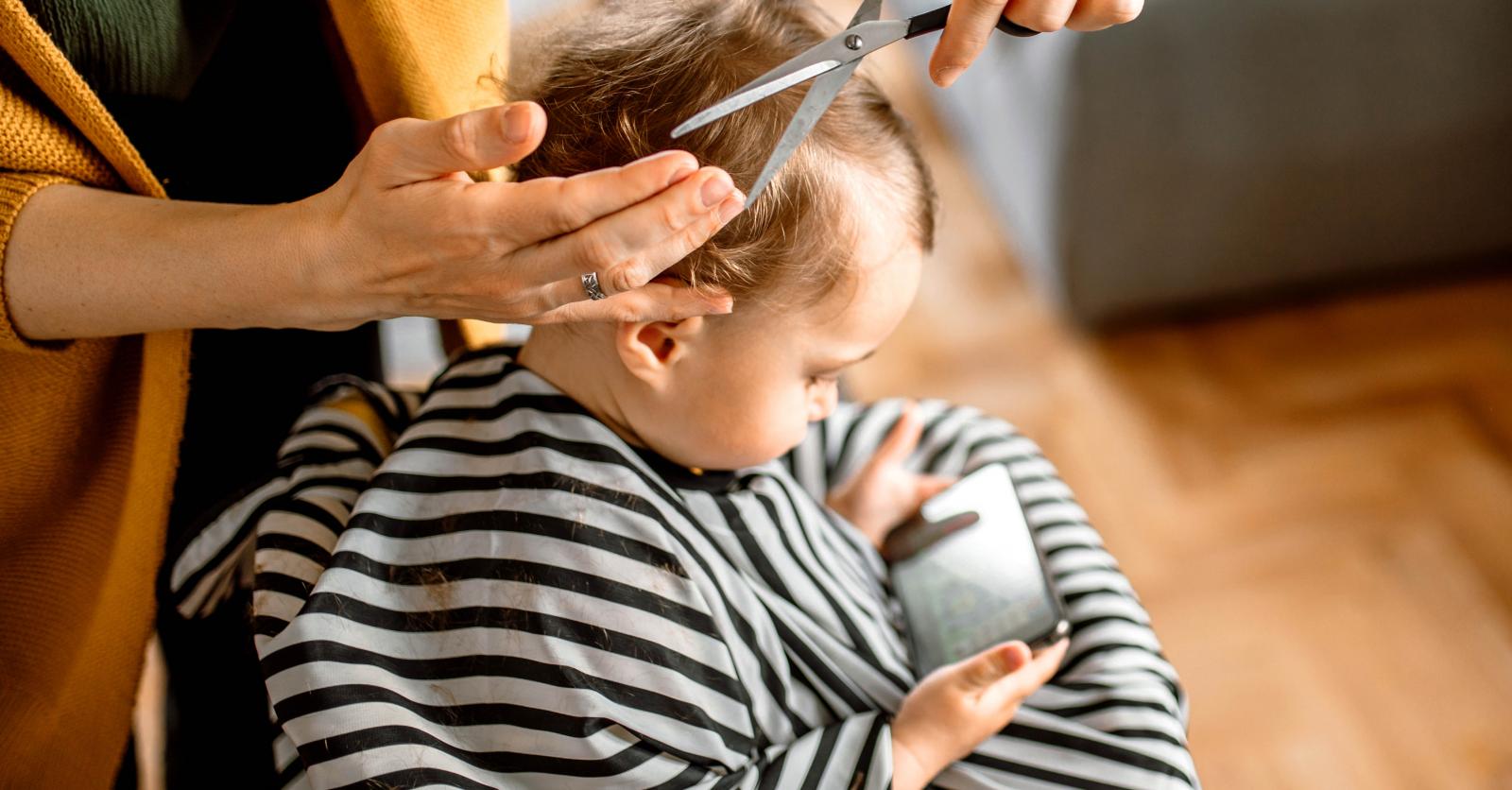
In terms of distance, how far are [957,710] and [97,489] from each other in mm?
610

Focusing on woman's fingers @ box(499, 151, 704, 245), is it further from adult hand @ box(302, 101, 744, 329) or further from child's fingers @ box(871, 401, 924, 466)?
child's fingers @ box(871, 401, 924, 466)

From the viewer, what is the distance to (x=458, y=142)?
0.54 meters

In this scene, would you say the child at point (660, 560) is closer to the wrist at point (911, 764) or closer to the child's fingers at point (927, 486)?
the wrist at point (911, 764)

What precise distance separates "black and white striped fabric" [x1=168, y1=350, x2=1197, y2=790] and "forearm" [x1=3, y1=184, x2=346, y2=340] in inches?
5.9

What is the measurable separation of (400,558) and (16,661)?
29 centimetres

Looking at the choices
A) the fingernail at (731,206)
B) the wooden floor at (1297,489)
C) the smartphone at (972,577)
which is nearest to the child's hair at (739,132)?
the fingernail at (731,206)

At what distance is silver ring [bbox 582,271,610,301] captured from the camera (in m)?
0.57

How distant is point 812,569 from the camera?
833 millimetres

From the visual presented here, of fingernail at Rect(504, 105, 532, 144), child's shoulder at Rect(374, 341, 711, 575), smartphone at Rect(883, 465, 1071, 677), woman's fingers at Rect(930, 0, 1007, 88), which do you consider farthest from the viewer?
smartphone at Rect(883, 465, 1071, 677)

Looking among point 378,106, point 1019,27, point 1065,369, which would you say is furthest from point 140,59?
point 1065,369

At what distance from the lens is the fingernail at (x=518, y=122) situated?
20.4 inches

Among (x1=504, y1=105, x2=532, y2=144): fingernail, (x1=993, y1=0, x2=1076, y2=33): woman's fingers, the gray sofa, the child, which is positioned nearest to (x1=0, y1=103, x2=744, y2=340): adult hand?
(x1=504, y1=105, x2=532, y2=144): fingernail

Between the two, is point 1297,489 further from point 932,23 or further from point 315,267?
point 315,267

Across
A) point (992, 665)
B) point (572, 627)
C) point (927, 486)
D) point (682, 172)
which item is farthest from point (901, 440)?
point (682, 172)
